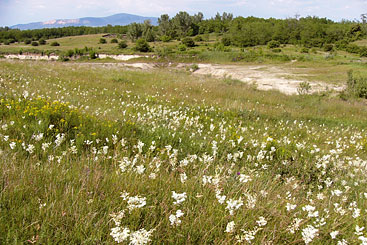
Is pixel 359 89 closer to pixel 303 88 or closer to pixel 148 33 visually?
pixel 303 88

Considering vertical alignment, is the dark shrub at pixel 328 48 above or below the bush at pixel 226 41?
below

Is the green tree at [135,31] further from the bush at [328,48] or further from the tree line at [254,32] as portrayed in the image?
the bush at [328,48]

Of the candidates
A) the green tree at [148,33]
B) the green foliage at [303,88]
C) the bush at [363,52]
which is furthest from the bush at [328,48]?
the green tree at [148,33]

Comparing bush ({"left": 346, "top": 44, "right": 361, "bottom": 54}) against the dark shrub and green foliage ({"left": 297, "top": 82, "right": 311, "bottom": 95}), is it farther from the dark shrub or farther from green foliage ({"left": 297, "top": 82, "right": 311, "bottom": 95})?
green foliage ({"left": 297, "top": 82, "right": 311, "bottom": 95})

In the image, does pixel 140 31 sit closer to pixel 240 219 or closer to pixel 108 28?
pixel 108 28

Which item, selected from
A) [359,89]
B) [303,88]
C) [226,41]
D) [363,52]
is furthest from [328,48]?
[303,88]

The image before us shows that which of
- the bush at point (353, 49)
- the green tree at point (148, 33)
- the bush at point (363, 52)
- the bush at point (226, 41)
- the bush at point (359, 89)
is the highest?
the green tree at point (148, 33)

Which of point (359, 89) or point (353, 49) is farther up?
point (353, 49)

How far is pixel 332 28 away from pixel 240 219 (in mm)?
112637

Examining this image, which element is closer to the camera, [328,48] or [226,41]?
[328,48]

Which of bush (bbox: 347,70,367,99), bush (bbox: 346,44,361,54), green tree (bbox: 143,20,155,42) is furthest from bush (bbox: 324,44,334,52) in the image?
green tree (bbox: 143,20,155,42)

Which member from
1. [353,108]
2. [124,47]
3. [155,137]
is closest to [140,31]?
[124,47]

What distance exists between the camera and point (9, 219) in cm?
195

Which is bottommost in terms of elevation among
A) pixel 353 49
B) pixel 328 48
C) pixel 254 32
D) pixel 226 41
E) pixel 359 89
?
pixel 359 89
